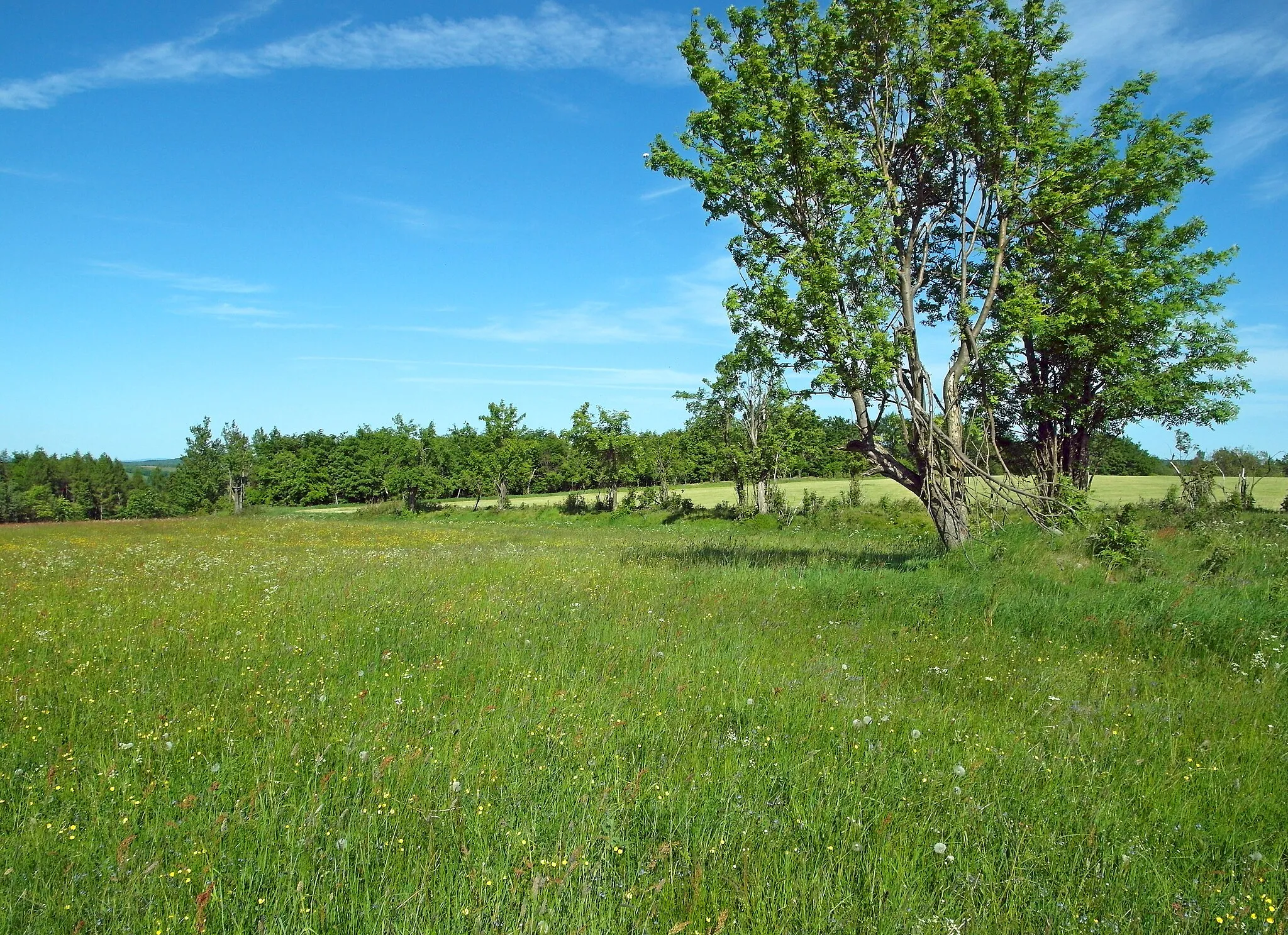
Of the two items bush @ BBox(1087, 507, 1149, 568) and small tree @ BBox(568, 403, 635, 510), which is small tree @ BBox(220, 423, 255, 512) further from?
bush @ BBox(1087, 507, 1149, 568)

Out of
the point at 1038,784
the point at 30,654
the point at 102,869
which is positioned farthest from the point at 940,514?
the point at 30,654

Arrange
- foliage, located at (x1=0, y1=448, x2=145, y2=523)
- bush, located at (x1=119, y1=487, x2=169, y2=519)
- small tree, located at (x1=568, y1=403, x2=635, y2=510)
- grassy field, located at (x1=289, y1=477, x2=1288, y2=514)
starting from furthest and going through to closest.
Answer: bush, located at (x1=119, y1=487, x2=169, y2=519) < foliage, located at (x1=0, y1=448, x2=145, y2=523) < small tree, located at (x1=568, y1=403, x2=635, y2=510) < grassy field, located at (x1=289, y1=477, x2=1288, y2=514)

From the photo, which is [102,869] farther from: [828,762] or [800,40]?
[800,40]

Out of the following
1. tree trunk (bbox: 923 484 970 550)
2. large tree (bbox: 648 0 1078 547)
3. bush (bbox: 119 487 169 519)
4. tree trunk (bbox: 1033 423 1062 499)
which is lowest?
bush (bbox: 119 487 169 519)

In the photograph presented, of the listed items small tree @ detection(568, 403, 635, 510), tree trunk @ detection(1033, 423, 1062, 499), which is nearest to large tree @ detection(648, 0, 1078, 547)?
tree trunk @ detection(1033, 423, 1062, 499)

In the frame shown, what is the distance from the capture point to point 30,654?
275 inches

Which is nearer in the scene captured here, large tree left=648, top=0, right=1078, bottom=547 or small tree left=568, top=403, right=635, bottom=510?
large tree left=648, top=0, right=1078, bottom=547

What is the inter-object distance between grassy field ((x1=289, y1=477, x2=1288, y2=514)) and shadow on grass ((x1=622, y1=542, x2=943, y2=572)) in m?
14.8

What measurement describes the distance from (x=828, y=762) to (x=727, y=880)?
158 centimetres

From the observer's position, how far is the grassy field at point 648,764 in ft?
10.5

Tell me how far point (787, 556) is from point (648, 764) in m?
13.6

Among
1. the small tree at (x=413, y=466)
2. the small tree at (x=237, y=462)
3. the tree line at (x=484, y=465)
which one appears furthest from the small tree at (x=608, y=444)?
the small tree at (x=237, y=462)

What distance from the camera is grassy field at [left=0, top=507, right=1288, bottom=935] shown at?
3197 mm

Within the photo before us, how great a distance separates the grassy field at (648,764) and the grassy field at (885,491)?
23.5 m
